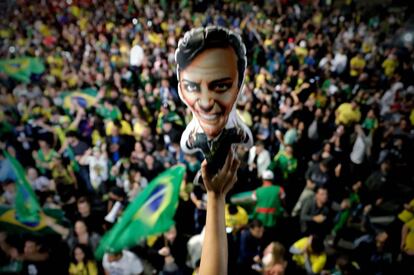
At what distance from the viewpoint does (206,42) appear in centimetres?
117

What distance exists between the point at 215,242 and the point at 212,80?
1.52 ft

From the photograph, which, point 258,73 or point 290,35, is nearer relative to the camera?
point 258,73

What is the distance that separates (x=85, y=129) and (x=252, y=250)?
230 centimetres

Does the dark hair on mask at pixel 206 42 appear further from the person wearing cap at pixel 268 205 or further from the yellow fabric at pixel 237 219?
the person wearing cap at pixel 268 205

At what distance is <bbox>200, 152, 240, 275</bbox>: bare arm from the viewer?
1069 mm

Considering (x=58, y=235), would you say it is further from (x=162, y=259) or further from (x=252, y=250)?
(x=252, y=250)

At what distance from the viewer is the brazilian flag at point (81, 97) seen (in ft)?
14.9

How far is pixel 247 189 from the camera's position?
3344mm

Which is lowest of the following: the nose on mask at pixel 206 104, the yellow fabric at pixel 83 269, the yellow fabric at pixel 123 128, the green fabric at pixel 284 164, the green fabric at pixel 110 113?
the yellow fabric at pixel 83 269

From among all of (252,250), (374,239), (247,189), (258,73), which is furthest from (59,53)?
(374,239)

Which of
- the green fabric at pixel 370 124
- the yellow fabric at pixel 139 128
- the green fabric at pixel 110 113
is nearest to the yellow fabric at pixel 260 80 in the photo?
the green fabric at pixel 370 124

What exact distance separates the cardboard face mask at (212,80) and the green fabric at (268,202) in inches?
66.4

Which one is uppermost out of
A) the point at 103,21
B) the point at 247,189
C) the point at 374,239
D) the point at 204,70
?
the point at 103,21

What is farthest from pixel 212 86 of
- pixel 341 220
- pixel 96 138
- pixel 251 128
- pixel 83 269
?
pixel 96 138
